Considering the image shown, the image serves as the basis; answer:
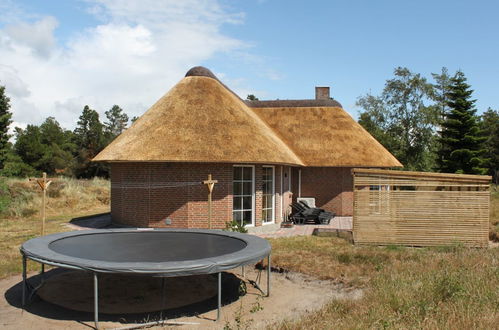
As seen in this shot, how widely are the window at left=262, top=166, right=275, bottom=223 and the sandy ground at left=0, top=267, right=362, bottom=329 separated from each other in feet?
18.2

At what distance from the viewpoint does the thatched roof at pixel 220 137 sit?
13.4 meters

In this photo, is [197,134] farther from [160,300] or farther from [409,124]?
[409,124]

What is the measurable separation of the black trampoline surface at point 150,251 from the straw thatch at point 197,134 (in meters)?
3.84

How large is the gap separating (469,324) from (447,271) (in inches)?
121

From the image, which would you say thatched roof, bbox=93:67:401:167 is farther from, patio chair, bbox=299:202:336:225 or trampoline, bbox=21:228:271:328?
trampoline, bbox=21:228:271:328

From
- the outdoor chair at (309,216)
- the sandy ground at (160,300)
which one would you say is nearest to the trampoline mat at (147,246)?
the sandy ground at (160,300)

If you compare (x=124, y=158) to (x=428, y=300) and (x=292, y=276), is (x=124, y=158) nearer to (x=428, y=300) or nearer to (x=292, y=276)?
(x=292, y=276)

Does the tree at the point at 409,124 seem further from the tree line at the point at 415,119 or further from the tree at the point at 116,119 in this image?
the tree at the point at 116,119

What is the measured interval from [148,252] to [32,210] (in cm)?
1339

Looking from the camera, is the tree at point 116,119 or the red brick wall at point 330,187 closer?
the red brick wall at point 330,187

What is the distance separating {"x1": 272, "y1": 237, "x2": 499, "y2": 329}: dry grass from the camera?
193 inches

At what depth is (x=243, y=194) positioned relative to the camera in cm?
1420

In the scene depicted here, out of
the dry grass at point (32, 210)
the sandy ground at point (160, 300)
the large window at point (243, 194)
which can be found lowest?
the sandy ground at point (160, 300)

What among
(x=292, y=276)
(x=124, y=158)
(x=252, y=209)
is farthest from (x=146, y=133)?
(x=292, y=276)
